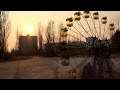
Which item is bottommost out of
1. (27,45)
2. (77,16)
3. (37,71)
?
(37,71)

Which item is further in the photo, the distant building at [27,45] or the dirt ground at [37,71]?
the distant building at [27,45]

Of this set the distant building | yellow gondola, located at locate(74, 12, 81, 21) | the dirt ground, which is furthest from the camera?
the distant building

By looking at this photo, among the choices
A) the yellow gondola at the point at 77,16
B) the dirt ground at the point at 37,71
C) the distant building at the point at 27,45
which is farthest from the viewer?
the distant building at the point at 27,45

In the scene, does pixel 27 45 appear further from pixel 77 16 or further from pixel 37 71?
pixel 77 16

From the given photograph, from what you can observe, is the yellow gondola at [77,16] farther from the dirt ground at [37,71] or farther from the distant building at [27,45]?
the distant building at [27,45]

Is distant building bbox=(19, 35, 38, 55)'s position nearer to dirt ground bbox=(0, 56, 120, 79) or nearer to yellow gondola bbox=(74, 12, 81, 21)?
dirt ground bbox=(0, 56, 120, 79)

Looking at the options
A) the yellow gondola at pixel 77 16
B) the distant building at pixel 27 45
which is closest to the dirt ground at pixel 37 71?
the yellow gondola at pixel 77 16

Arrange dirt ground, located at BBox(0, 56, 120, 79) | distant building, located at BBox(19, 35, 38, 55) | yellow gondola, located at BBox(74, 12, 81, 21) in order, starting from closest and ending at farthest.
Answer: dirt ground, located at BBox(0, 56, 120, 79) < yellow gondola, located at BBox(74, 12, 81, 21) < distant building, located at BBox(19, 35, 38, 55)

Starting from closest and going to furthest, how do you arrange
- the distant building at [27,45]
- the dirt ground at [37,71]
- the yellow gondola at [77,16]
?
1. the dirt ground at [37,71]
2. the yellow gondola at [77,16]
3. the distant building at [27,45]

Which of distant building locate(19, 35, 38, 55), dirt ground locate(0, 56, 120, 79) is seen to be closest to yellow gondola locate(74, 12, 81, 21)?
dirt ground locate(0, 56, 120, 79)

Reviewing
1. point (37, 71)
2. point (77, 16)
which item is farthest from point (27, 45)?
point (77, 16)

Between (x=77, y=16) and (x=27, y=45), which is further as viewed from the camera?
(x=27, y=45)
